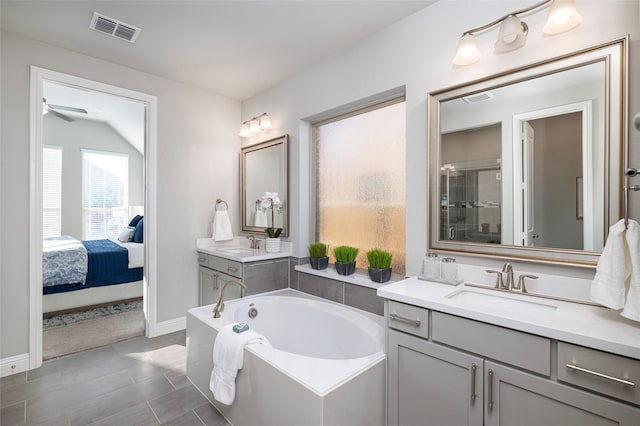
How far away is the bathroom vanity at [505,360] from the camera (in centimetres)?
103

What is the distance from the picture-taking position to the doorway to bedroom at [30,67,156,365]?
279cm

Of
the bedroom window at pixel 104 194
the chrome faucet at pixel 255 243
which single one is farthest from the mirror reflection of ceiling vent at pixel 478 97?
the bedroom window at pixel 104 194

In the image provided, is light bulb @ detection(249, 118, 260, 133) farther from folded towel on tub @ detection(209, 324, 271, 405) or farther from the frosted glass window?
folded towel on tub @ detection(209, 324, 271, 405)

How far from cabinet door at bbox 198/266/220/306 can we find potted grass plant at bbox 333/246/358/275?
4.41 feet

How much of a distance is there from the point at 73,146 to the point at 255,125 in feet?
14.6

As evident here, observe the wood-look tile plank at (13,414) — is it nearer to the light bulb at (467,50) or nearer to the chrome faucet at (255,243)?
the chrome faucet at (255,243)

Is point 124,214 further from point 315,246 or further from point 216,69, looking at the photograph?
point 315,246

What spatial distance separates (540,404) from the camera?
115cm

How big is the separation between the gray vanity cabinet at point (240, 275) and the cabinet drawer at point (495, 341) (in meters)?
1.76

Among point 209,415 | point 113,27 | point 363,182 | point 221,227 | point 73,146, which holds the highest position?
point 113,27

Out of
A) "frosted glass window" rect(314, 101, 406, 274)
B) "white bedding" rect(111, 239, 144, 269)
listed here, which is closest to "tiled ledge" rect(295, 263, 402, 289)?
"frosted glass window" rect(314, 101, 406, 274)

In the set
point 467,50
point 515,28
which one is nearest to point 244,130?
point 467,50

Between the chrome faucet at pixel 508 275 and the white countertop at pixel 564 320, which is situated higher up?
the chrome faucet at pixel 508 275

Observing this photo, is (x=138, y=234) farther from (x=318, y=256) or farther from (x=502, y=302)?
(x=502, y=302)
